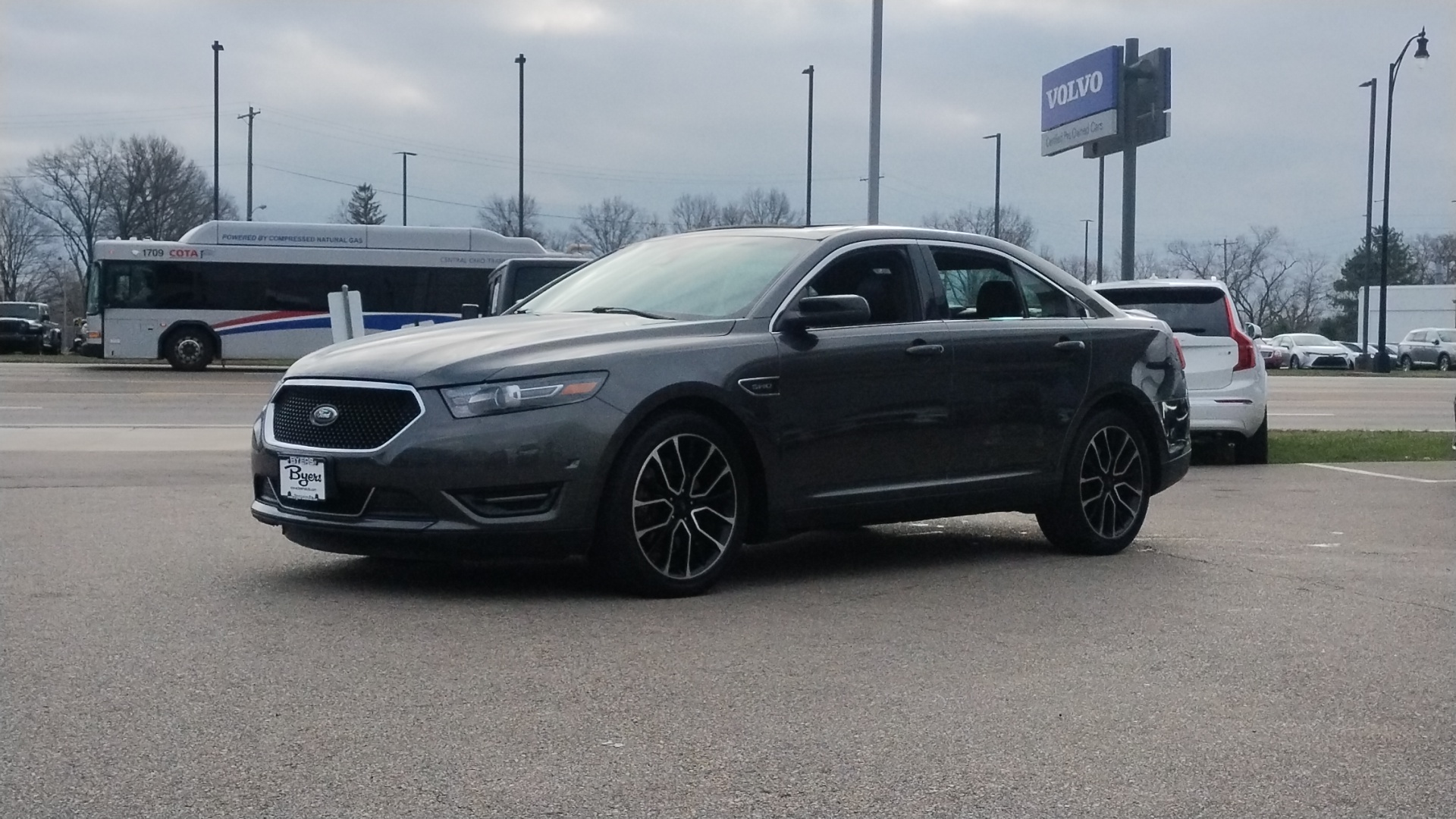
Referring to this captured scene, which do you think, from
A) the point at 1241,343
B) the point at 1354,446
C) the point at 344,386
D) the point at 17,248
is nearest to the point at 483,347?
the point at 344,386

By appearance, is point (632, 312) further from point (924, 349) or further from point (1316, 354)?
point (1316, 354)

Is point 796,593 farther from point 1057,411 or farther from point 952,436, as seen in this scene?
point 1057,411

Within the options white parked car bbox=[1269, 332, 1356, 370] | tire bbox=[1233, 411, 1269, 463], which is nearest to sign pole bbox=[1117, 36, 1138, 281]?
tire bbox=[1233, 411, 1269, 463]

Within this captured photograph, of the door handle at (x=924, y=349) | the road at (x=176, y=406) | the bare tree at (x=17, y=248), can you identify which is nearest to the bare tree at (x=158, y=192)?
the bare tree at (x=17, y=248)

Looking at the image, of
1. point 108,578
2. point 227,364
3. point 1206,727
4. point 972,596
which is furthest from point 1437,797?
point 227,364

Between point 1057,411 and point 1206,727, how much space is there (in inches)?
140

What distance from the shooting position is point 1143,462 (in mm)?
8680

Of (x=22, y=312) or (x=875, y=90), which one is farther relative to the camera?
(x=22, y=312)

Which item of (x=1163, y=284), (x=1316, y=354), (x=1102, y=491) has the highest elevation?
(x=1163, y=284)

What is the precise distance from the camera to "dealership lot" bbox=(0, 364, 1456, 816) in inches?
159

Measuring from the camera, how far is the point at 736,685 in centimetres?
513

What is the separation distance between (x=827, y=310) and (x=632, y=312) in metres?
0.91

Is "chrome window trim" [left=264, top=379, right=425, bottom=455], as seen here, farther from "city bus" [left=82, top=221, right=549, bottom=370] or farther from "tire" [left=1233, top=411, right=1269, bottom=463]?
"city bus" [left=82, top=221, right=549, bottom=370]

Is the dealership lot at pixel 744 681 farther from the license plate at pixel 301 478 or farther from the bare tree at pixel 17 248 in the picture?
the bare tree at pixel 17 248
